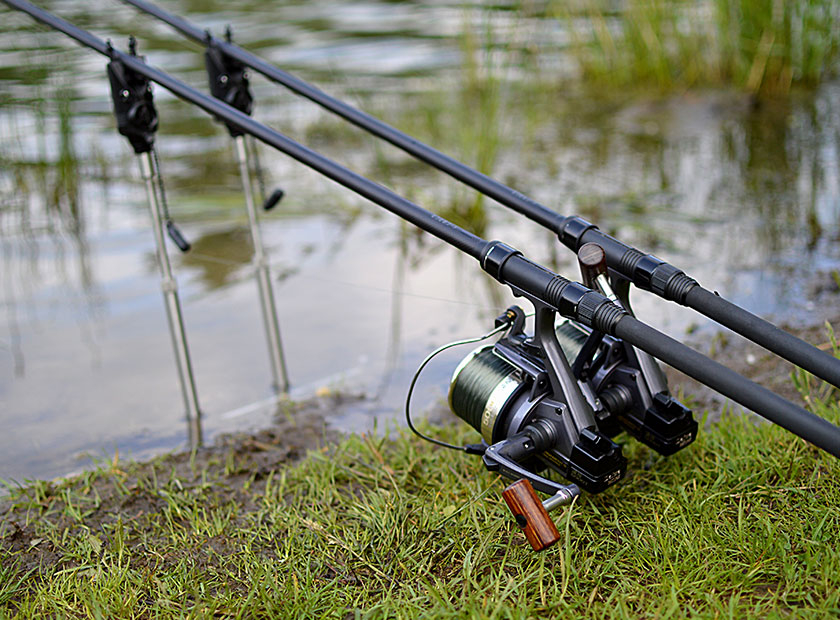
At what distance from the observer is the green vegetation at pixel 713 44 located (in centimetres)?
635

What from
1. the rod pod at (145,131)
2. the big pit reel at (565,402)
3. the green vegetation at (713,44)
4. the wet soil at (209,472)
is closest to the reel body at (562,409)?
the big pit reel at (565,402)

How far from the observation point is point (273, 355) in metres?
3.53

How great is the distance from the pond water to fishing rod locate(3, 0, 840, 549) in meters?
0.95

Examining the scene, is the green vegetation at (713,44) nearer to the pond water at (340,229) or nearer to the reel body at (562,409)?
the pond water at (340,229)

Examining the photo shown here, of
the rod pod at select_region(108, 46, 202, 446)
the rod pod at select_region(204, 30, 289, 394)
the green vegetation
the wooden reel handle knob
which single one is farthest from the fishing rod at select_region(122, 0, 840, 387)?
the green vegetation

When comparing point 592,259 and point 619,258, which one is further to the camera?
point 619,258

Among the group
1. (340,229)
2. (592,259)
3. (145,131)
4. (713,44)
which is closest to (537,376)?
(592,259)

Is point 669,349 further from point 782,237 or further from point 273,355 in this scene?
point 782,237

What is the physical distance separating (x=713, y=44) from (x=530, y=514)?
6262 millimetres

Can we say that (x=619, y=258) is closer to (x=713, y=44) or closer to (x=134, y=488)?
(x=134, y=488)

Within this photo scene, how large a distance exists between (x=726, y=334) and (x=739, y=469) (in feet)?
4.11

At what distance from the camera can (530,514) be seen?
201 centimetres

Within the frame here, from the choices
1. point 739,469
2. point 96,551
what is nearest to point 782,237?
point 739,469

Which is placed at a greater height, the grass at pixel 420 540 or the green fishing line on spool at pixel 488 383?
the green fishing line on spool at pixel 488 383
